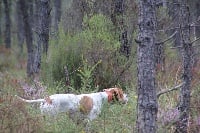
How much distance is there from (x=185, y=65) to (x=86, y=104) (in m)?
1.83

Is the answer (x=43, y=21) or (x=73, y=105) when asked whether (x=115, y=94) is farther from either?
(x=43, y=21)

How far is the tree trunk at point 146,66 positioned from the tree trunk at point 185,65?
1457 mm

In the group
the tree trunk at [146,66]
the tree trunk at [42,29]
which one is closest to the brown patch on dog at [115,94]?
the tree trunk at [146,66]

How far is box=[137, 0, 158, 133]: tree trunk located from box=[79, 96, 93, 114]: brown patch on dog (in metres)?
2.39

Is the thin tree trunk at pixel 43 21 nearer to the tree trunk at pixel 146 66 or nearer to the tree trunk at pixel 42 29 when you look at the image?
the tree trunk at pixel 42 29

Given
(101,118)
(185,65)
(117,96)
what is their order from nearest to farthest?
1. (185,65)
2. (101,118)
3. (117,96)

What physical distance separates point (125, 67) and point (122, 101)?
2393mm

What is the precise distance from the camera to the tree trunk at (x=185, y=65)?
616cm

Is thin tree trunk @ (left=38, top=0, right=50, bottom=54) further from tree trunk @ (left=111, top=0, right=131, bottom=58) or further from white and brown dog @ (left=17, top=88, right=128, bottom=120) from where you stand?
white and brown dog @ (left=17, top=88, right=128, bottom=120)

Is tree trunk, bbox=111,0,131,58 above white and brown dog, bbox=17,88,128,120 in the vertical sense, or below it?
above

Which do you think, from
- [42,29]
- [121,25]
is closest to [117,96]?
[121,25]

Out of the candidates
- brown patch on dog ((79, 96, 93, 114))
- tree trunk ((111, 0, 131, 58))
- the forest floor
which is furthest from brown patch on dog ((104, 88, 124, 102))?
tree trunk ((111, 0, 131, 58))

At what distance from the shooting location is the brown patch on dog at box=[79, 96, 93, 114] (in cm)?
726

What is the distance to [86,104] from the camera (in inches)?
288
